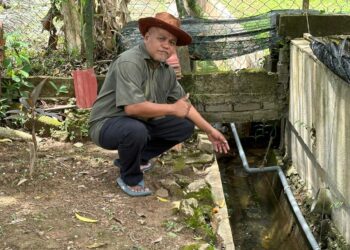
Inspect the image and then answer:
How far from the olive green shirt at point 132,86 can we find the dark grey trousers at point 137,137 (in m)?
0.13

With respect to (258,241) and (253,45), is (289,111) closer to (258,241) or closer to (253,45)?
(253,45)

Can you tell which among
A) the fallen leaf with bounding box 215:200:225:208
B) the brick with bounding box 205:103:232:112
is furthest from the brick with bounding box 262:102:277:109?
the fallen leaf with bounding box 215:200:225:208

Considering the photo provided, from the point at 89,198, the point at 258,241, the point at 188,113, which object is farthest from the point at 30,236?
the point at 258,241

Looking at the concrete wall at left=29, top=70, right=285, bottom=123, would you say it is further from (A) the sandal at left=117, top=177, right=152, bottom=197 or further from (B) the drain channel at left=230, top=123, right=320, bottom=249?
(A) the sandal at left=117, top=177, right=152, bottom=197

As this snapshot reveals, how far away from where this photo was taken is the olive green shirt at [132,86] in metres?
4.22

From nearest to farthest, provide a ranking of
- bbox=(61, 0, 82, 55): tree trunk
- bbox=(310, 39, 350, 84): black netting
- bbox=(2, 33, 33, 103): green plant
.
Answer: bbox=(310, 39, 350, 84): black netting, bbox=(2, 33, 33, 103): green plant, bbox=(61, 0, 82, 55): tree trunk

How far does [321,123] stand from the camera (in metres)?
5.08

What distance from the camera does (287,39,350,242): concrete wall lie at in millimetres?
4477

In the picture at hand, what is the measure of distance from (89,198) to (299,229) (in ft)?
6.77

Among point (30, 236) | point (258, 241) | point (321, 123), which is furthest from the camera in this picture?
point (258, 241)

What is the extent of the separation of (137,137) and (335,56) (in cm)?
164

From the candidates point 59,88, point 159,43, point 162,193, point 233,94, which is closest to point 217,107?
point 233,94

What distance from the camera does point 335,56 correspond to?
441 centimetres

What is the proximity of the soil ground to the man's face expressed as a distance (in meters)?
1.15
